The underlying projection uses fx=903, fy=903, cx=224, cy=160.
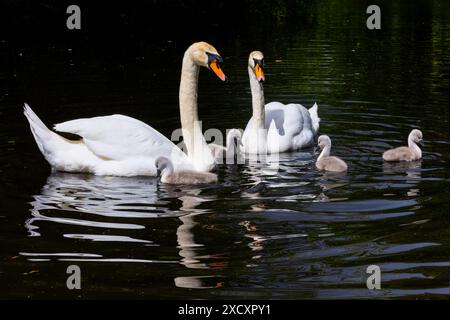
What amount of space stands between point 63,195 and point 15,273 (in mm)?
2688

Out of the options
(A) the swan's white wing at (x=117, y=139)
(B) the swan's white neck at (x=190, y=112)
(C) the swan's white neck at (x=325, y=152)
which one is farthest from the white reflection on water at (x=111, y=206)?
(C) the swan's white neck at (x=325, y=152)

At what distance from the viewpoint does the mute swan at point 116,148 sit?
10945mm

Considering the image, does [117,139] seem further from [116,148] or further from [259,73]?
[259,73]

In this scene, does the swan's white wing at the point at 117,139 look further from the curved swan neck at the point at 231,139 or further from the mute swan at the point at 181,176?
the curved swan neck at the point at 231,139

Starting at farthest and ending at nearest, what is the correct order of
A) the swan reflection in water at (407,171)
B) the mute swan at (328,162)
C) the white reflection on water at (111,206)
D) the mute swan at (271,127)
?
the mute swan at (271,127) → the mute swan at (328,162) → the swan reflection in water at (407,171) → the white reflection on water at (111,206)

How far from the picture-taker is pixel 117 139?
36.0 feet

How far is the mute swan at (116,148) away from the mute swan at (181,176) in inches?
10.0

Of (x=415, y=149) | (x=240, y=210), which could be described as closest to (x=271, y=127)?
(x=415, y=149)

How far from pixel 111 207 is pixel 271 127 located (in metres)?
4.00

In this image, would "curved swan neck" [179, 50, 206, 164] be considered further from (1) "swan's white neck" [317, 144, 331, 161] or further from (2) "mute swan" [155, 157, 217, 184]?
(1) "swan's white neck" [317, 144, 331, 161]

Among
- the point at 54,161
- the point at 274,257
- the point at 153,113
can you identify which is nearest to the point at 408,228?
the point at 274,257

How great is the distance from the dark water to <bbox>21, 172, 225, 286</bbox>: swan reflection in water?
0.02m

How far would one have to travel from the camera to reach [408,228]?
8523mm

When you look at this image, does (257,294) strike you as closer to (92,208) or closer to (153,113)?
(92,208)
